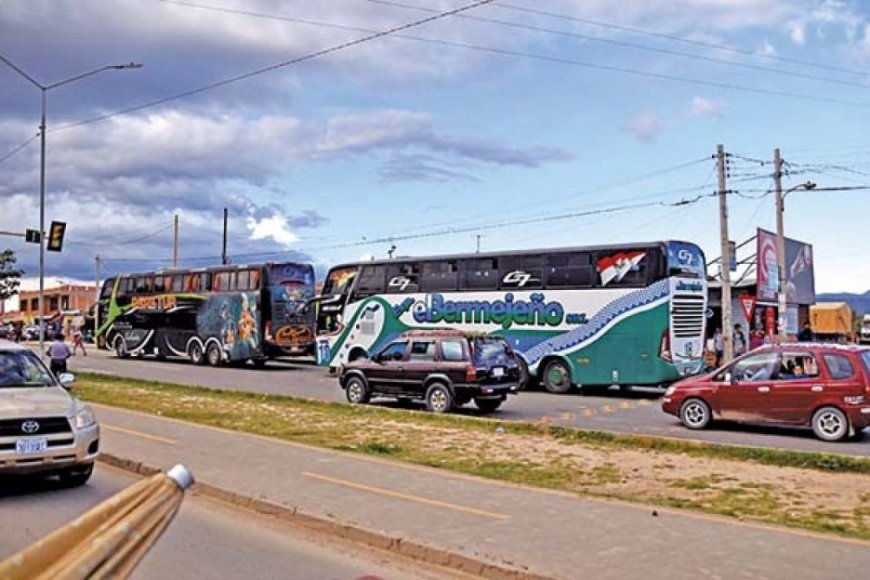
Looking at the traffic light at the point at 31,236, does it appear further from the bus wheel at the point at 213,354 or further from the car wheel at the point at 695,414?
the car wheel at the point at 695,414

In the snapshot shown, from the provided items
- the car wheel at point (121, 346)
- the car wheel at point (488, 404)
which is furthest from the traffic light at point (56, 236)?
the car wheel at point (488, 404)

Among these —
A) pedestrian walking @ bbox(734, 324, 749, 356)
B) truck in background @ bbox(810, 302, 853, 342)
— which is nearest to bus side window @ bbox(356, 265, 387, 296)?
pedestrian walking @ bbox(734, 324, 749, 356)

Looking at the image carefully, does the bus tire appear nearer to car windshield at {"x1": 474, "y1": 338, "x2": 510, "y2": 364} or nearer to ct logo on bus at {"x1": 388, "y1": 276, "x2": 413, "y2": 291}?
ct logo on bus at {"x1": 388, "y1": 276, "x2": 413, "y2": 291}

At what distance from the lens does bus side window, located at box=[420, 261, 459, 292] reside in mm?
27984

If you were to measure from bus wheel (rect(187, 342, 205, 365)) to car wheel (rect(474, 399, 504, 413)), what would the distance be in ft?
69.5

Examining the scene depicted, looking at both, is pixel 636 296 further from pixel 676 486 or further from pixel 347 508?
pixel 347 508

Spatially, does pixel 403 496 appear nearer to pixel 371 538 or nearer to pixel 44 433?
pixel 371 538

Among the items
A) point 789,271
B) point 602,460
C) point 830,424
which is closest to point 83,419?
point 602,460

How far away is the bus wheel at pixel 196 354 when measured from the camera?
37.8 meters

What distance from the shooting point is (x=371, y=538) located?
7453 millimetres

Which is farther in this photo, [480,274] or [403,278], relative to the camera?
[403,278]

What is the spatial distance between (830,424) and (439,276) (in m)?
15.2

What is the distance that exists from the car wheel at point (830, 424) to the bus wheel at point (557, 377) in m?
10.5

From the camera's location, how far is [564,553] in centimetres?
676
